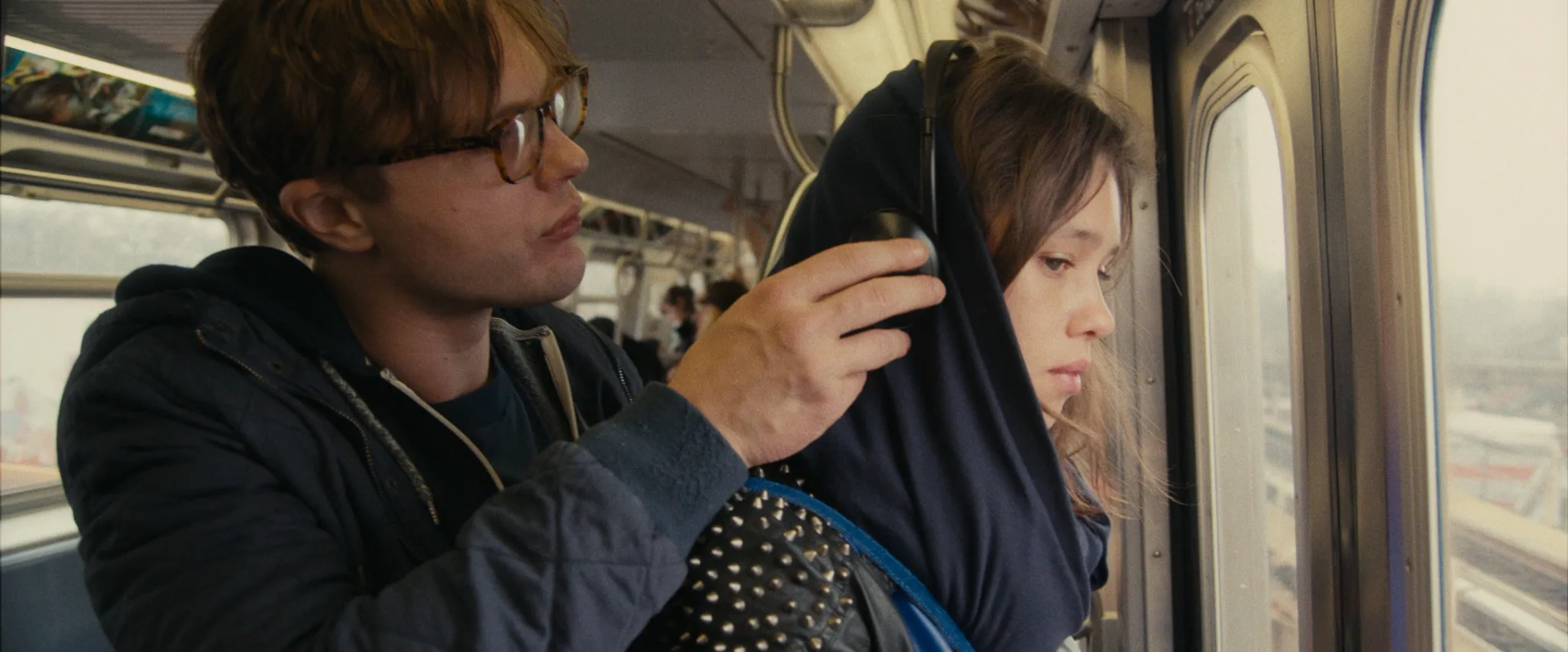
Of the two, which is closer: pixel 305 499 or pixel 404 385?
pixel 305 499

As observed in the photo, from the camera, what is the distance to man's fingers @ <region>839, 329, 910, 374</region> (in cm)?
75

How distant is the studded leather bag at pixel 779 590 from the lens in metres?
0.73

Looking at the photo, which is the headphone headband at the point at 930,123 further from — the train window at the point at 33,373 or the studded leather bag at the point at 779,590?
the train window at the point at 33,373

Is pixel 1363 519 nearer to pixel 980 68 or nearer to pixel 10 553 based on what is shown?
pixel 980 68

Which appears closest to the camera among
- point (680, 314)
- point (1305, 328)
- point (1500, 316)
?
point (1500, 316)

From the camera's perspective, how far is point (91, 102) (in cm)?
368

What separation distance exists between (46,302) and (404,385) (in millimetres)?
4135

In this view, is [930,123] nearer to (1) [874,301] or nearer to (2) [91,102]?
(1) [874,301]

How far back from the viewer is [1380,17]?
3.23 feet

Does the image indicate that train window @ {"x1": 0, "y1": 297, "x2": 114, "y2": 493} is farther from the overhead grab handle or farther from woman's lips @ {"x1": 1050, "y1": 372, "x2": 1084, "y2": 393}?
woman's lips @ {"x1": 1050, "y1": 372, "x2": 1084, "y2": 393}

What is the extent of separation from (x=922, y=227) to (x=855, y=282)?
0.28 feet

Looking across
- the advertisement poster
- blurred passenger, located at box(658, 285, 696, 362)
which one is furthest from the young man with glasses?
blurred passenger, located at box(658, 285, 696, 362)

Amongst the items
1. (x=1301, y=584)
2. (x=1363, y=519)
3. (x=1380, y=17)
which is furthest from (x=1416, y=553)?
(x=1380, y=17)

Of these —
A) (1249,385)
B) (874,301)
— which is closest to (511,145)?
(874,301)
